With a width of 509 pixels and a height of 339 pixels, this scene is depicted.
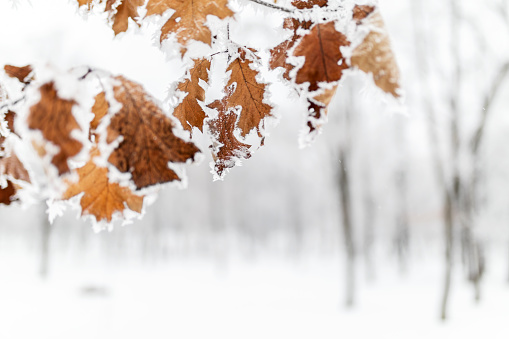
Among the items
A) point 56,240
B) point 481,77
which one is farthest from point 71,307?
point 56,240

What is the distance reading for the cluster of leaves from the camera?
0.43 meters

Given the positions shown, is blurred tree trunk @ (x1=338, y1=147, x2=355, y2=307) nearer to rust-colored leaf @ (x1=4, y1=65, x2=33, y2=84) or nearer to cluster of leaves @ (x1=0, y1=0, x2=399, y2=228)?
cluster of leaves @ (x1=0, y1=0, x2=399, y2=228)

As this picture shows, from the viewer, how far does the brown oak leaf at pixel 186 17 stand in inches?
23.4

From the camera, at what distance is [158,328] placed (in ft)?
31.6

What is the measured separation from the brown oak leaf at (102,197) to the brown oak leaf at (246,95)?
0.86 ft

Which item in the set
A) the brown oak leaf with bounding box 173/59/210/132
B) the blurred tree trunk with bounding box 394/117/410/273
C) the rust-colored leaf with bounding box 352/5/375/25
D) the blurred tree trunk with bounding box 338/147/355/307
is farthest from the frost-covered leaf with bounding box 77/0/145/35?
the blurred tree trunk with bounding box 394/117/410/273

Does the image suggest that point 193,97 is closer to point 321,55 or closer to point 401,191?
point 321,55

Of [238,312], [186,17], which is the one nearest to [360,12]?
[186,17]

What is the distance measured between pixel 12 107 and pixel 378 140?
23402mm

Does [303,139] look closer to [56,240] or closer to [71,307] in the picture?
[71,307]

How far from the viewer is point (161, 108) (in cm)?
53

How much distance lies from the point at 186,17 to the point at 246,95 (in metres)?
0.22

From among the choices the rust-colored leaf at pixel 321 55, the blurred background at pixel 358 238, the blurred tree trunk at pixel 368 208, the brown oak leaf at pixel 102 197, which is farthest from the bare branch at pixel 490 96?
the blurred tree trunk at pixel 368 208

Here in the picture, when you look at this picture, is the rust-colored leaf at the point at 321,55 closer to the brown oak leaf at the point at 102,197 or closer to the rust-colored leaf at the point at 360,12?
the rust-colored leaf at the point at 360,12
